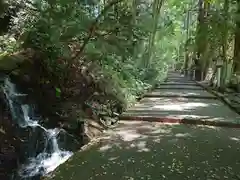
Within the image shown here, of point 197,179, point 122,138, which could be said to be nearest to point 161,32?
point 122,138

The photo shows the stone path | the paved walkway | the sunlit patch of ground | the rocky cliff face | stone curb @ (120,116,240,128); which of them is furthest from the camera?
the sunlit patch of ground

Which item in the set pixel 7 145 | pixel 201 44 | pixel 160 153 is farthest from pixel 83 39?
pixel 201 44

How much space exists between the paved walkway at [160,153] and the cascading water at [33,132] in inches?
60.8

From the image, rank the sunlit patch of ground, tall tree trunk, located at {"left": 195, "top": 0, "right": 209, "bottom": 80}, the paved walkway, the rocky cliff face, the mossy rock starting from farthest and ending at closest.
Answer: tall tree trunk, located at {"left": 195, "top": 0, "right": 209, "bottom": 80}, the mossy rock, the sunlit patch of ground, the rocky cliff face, the paved walkway

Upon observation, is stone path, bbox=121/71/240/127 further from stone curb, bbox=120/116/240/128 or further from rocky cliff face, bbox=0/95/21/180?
rocky cliff face, bbox=0/95/21/180

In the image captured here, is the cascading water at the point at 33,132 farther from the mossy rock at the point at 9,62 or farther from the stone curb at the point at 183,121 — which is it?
the stone curb at the point at 183,121

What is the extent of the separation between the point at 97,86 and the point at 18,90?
2661mm

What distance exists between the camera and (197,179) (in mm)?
4172

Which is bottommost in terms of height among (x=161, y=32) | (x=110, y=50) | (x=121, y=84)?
(x=121, y=84)

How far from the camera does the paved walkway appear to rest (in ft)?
14.3

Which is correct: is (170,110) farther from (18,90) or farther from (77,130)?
(18,90)

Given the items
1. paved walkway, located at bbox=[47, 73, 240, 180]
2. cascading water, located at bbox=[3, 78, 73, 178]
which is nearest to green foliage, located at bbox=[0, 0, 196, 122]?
cascading water, located at bbox=[3, 78, 73, 178]

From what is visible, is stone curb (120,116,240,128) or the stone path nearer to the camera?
stone curb (120,116,240,128)

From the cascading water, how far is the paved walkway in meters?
1.54
